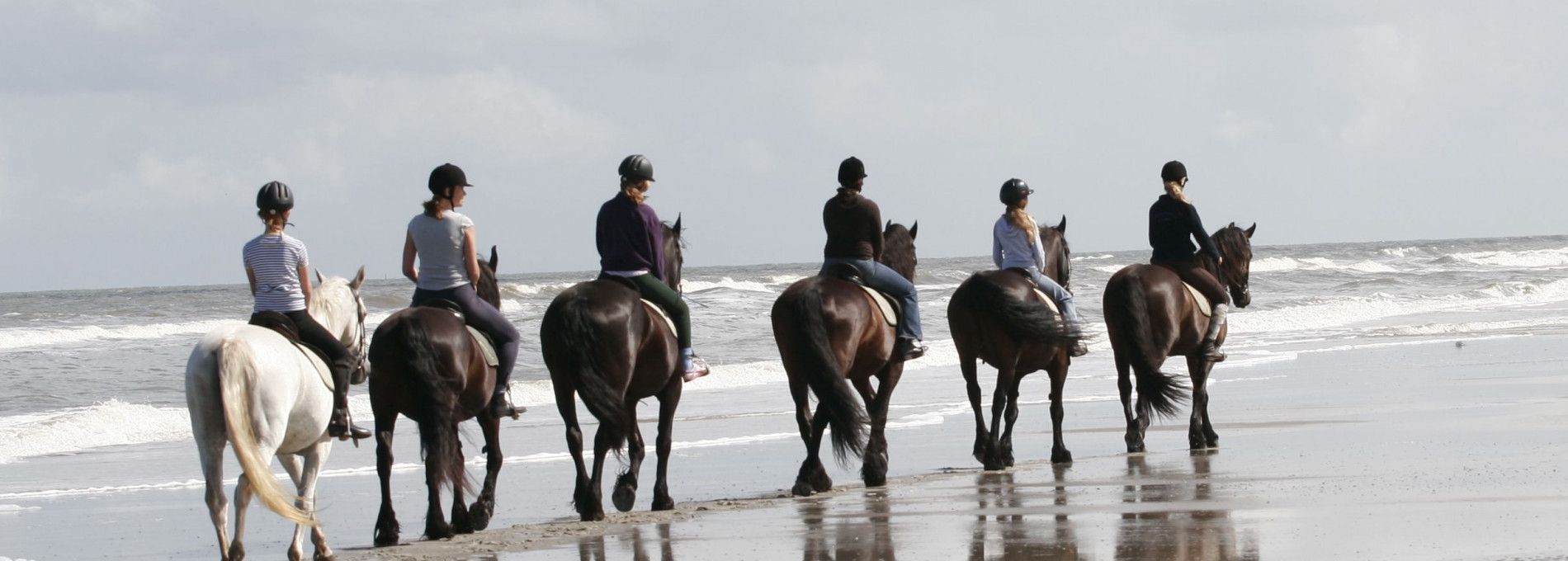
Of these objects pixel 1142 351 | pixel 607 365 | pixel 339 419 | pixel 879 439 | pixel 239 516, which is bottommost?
pixel 879 439

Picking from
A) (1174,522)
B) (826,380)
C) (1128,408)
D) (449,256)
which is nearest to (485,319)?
(449,256)

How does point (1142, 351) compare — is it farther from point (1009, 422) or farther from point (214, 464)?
point (214, 464)

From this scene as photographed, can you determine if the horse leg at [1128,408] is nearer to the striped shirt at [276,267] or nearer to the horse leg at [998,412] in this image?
the horse leg at [998,412]

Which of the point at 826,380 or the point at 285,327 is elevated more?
the point at 285,327

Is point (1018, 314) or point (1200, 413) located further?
point (1200, 413)

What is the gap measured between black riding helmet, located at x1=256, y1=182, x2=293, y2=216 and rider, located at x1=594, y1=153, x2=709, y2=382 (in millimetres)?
2126

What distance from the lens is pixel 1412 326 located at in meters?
28.7

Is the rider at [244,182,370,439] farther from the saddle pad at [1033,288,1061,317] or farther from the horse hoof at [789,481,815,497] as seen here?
the saddle pad at [1033,288,1061,317]

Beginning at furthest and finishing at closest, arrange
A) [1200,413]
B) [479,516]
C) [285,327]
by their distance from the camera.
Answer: [1200,413]
[479,516]
[285,327]

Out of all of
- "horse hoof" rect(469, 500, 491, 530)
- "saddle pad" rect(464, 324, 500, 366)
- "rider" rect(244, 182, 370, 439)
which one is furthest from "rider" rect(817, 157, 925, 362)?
"rider" rect(244, 182, 370, 439)

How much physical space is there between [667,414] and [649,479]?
1.68 metres

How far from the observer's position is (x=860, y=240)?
34.8 ft

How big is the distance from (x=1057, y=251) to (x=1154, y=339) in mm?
932

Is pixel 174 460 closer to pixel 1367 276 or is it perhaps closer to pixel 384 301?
pixel 384 301
